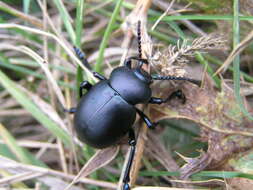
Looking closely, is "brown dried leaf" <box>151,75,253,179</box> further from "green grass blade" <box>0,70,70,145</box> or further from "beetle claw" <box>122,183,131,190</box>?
"green grass blade" <box>0,70,70,145</box>

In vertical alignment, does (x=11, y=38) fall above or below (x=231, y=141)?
above

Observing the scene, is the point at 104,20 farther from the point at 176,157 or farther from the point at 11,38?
the point at 176,157

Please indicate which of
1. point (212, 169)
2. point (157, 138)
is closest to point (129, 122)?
point (157, 138)

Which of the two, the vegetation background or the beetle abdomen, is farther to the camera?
the beetle abdomen

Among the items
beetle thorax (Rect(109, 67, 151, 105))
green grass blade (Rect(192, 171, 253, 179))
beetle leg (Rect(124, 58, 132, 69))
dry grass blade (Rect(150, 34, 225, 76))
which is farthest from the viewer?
beetle leg (Rect(124, 58, 132, 69))

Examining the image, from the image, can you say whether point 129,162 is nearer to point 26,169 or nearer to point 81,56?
point 26,169

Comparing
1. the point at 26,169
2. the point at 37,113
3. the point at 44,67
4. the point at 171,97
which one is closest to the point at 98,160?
the point at 26,169

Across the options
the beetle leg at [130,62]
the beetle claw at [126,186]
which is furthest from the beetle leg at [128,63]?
the beetle claw at [126,186]

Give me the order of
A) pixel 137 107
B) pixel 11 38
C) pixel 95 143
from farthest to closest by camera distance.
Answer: pixel 11 38 → pixel 137 107 → pixel 95 143

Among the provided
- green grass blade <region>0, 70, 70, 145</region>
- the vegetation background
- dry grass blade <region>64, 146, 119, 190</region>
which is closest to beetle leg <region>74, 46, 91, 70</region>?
the vegetation background
